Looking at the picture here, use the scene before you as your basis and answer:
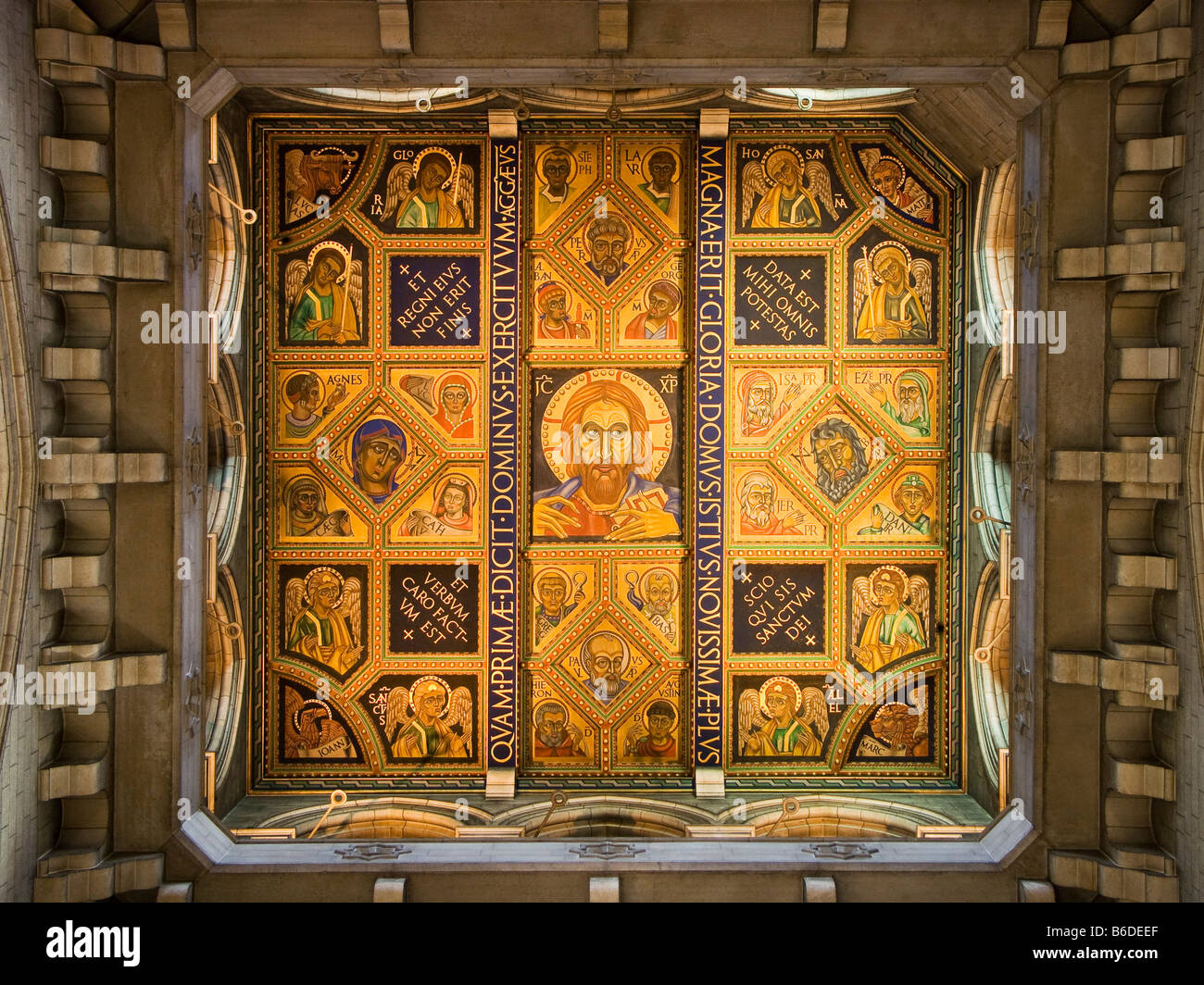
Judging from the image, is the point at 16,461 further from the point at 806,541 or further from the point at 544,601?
the point at 806,541

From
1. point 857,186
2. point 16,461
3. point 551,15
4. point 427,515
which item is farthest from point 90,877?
point 857,186

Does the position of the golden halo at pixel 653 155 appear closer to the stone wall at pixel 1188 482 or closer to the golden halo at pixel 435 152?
the golden halo at pixel 435 152

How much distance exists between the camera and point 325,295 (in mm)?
9188

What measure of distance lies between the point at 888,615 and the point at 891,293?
3.54m

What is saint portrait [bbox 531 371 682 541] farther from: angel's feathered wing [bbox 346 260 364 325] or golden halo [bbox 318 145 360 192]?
golden halo [bbox 318 145 360 192]

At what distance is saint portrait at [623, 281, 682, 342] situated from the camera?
9.33 metres

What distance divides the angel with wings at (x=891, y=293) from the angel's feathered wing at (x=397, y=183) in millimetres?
4972

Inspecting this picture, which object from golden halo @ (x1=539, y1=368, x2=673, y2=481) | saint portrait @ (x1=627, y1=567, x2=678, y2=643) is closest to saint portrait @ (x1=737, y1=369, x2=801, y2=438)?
golden halo @ (x1=539, y1=368, x2=673, y2=481)


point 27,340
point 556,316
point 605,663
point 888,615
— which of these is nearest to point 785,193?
point 556,316

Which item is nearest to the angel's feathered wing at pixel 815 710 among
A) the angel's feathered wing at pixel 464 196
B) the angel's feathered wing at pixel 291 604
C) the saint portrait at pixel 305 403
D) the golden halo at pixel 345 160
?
the angel's feathered wing at pixel 291 604

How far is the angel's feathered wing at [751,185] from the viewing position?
9.14 metres

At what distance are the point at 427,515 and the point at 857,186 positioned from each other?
19.5 feet

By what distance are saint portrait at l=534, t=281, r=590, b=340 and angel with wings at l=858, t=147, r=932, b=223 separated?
11.5 ft

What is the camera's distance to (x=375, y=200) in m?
9.16
